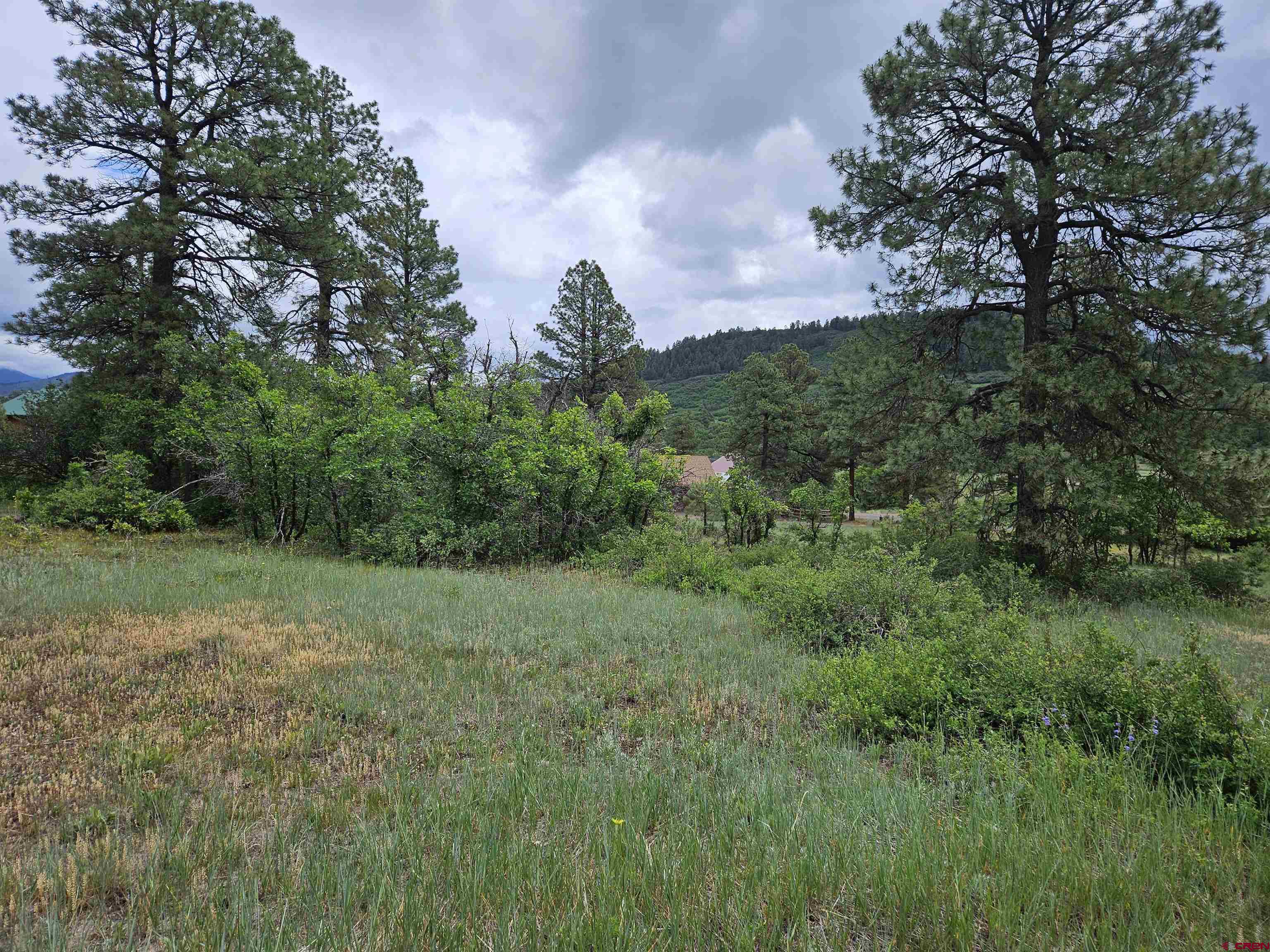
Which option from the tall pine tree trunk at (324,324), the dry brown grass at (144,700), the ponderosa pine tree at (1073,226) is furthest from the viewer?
the tall pine tree trunk at (324,324)

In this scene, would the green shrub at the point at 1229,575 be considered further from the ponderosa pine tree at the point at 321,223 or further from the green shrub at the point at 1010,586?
the ponderosa pine tree at the point at 321,223

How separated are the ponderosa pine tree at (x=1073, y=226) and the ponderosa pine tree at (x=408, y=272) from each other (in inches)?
589

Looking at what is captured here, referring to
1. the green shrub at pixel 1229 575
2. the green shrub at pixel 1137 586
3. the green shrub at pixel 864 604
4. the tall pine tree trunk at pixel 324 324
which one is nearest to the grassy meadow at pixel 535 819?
the green shrub at pixel 864 604

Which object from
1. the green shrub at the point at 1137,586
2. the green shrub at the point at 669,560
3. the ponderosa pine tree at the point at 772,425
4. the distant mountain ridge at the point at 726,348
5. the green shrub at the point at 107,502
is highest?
the distant mountain ridge at the point at 726,348

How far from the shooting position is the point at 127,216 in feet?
45.6

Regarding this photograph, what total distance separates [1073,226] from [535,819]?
13.9 metres

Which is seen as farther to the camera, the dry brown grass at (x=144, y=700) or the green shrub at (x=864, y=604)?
the green shrub at (x=864, y=604)

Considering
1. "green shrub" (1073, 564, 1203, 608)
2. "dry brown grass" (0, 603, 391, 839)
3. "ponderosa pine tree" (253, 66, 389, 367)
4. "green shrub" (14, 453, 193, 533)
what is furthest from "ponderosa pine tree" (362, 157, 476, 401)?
"green shrub" (1073, 564, 1203, 608)

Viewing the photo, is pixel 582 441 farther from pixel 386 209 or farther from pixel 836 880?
pixel 386 209

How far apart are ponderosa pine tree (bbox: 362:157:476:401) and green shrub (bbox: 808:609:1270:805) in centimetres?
1765

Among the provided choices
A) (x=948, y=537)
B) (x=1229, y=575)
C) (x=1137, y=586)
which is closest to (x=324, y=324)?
(x=948, y=537)

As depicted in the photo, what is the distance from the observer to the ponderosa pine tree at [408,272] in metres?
19.9

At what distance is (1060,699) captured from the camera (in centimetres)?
381

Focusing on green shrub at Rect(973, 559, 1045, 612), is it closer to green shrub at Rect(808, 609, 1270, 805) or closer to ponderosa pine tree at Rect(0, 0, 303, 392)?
green shrub at Rect(808, 609, 1270, 805)
